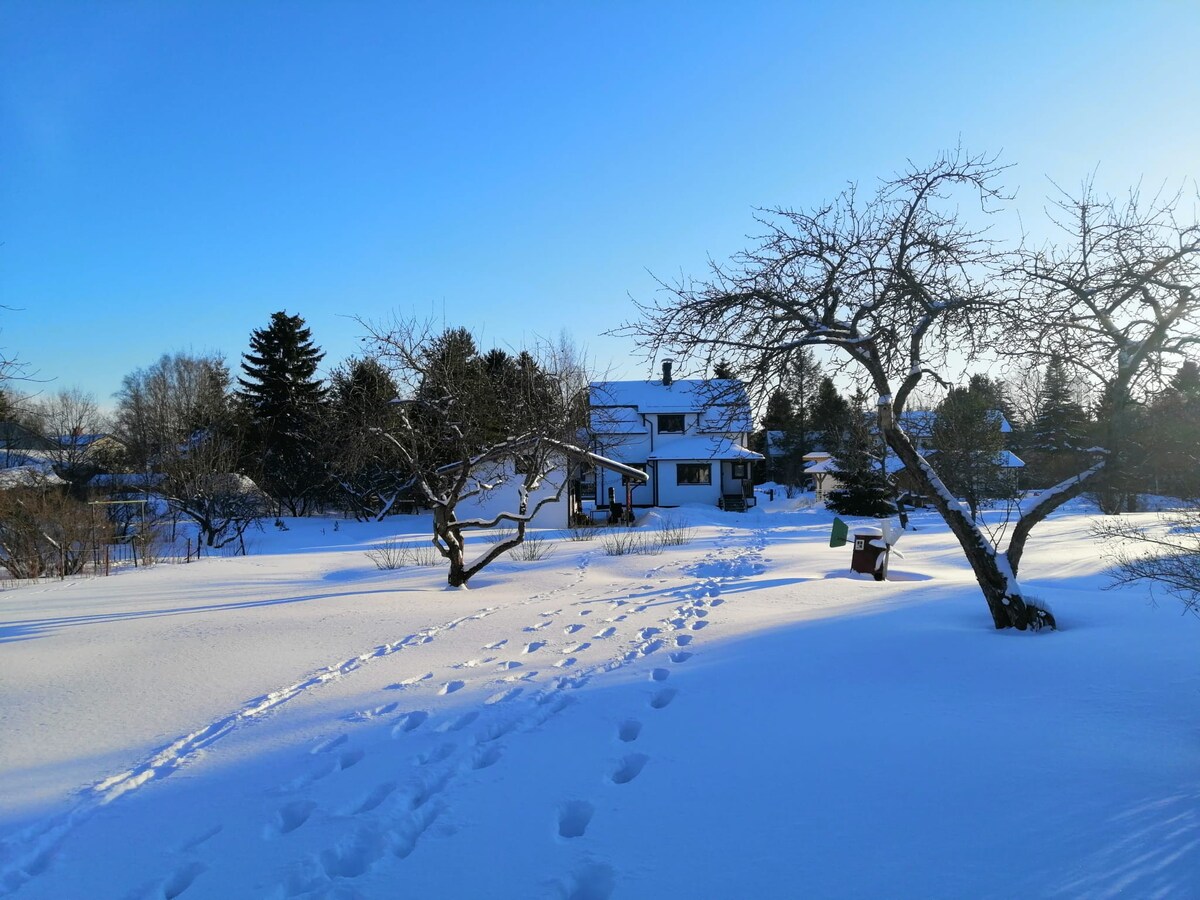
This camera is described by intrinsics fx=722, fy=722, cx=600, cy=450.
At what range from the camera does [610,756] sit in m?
A: 4.39

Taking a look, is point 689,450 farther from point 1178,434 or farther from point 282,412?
point 1178,434

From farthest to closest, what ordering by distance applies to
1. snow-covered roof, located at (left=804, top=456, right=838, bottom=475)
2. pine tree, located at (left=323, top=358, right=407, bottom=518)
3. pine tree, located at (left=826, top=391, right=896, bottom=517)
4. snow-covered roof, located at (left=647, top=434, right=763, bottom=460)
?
1. snow-covered roof, located at (left=804, top=456, right=838, bottom=475)
2. snow-covered roof, located at (left=647, top=434, right=763, bottom=460)
3. pine tree, located at (left=826, top=391, right=896, bottom=517)
4. pine tree, located at (left=323, top=358, right=407, bottom=518)

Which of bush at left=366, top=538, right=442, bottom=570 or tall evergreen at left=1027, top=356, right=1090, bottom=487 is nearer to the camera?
tall evergreen at left=1027, top=356, right=1090, bottom=487

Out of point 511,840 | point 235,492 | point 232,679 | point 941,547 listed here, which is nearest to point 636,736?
point 511,840

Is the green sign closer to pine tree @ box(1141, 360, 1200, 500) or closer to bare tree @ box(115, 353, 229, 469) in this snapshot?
pine tree @ box(1141, 360, 1200, 500)

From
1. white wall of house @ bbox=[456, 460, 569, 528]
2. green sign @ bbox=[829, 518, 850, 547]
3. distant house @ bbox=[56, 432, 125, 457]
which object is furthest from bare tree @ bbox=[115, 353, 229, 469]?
green sign @ bbox=[829, 518, 850, 547]

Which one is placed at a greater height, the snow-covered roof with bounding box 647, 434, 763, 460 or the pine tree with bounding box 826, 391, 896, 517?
the snow-covered roof with bounding box 647, 434, 763, 460

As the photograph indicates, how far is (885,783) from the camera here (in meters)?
3.84

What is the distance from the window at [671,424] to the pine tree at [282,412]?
59.0 ft

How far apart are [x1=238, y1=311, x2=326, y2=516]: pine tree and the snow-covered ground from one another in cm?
2645

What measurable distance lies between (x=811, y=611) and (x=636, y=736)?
4804 millimetres

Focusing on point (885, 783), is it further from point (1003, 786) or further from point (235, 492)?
point (235, 492)

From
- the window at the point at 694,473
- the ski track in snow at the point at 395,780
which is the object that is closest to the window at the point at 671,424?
the window at the point at 694,473

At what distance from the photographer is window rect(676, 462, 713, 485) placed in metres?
39.7
